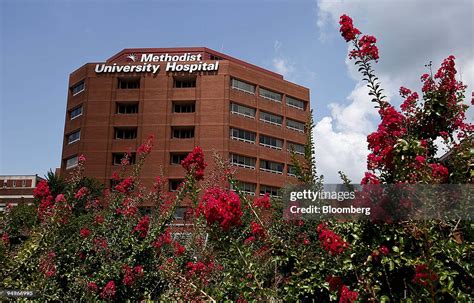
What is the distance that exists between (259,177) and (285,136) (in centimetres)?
594

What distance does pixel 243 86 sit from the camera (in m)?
42.9

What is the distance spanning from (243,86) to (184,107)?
6.35 m

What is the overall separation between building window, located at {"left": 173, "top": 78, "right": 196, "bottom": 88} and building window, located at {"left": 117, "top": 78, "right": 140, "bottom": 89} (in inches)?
151

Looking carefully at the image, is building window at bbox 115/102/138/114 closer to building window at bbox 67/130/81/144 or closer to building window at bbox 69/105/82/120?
building window at bbox 69/105/82/120

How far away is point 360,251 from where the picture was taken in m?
4.38

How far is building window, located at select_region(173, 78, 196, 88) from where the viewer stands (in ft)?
139

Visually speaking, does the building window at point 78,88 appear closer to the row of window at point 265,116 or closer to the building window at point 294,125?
the row of window at point 265,116

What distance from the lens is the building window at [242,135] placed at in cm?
4106

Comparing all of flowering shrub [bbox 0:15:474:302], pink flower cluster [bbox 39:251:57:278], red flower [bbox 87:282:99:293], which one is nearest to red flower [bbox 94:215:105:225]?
flowering shrub [bbox 0:15:474:302]

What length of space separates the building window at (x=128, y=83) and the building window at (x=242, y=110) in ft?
32.5

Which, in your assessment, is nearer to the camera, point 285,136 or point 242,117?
point 242,117

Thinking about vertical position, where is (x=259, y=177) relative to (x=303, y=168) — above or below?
above

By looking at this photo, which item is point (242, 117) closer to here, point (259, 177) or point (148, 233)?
point (259, 177)

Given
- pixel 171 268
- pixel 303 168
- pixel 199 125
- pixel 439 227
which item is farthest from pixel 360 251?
pixel 199 125
